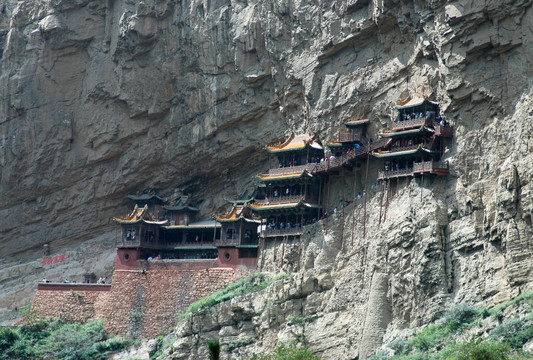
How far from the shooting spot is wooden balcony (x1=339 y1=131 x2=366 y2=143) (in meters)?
57.1

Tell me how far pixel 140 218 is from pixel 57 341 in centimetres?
862

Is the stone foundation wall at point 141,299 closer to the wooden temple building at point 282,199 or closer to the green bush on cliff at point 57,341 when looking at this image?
the green bush on cliff at point 57,341

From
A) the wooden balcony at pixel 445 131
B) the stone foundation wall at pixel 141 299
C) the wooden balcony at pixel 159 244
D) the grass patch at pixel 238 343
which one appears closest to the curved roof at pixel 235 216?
the wooden balcony at pixel 159 244

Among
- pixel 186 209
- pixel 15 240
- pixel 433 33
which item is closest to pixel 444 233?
pixel 433 33

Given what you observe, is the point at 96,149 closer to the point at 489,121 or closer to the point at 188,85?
the point at 188,85

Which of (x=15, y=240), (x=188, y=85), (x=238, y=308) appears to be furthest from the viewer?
(x=15, y=240)

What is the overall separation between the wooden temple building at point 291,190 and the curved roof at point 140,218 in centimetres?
680

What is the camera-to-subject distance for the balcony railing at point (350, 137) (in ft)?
188

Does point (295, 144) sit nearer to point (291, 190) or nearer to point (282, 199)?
point (291, 190)

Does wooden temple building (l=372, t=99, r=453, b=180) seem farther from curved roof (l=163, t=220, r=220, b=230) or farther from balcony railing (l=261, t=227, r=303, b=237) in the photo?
curved roof (l=163, t=220, r=220, b=230)

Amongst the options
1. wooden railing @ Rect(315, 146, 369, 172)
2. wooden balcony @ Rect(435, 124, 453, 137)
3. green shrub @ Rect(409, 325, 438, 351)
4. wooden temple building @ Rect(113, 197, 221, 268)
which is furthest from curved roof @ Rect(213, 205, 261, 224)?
green shrub @ Rect(409, 325, 438, 351)

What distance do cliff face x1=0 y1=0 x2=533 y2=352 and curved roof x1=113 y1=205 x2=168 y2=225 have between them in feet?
14.0

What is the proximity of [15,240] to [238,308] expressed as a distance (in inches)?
861

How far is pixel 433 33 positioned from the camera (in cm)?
5216
